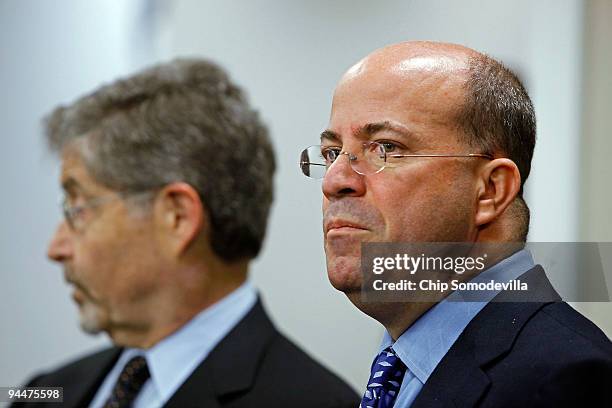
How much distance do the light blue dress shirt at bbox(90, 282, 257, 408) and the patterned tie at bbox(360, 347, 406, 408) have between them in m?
0.85

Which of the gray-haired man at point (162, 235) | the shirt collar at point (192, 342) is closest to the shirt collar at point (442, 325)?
the gray-haired man at point (162, 235)

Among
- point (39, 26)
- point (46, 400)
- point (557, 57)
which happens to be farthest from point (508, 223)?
point (39, 26)

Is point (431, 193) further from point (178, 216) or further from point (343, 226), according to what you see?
point (178, 216)

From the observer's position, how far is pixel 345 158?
1.22 metres

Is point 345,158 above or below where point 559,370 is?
above

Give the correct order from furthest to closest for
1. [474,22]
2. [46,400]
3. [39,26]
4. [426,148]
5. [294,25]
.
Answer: [39,26]
[46,400]
[294,25]
[474,22]
[426,148]

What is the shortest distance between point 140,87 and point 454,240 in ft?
3.76

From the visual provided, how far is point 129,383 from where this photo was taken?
6.73 feet

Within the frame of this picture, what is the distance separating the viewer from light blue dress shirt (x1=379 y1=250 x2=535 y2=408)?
3.90ft

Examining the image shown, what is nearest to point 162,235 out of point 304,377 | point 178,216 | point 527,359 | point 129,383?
point 178,216

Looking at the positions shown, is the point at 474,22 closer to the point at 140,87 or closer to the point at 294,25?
the point at 294,25

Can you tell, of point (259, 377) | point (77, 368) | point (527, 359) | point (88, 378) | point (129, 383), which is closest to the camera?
point (527, 359)

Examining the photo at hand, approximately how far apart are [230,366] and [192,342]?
136mm

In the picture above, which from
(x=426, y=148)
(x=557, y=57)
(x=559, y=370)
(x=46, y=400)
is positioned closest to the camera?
(x=559, y=370)
